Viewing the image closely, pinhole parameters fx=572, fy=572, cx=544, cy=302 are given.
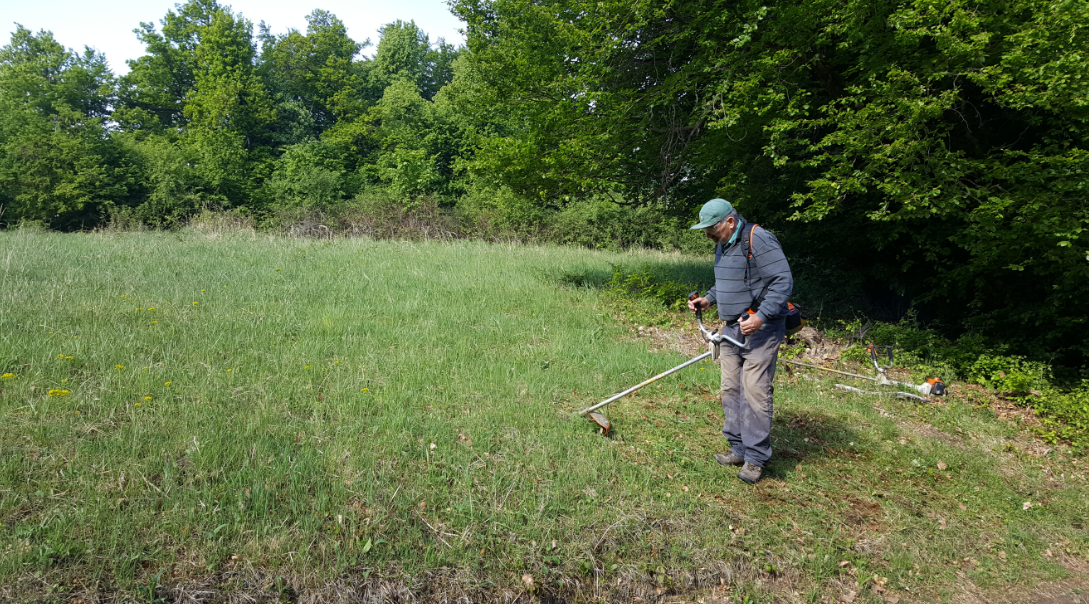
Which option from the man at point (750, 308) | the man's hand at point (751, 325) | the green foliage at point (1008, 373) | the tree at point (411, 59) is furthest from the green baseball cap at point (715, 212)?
the tree at point (411, 59)

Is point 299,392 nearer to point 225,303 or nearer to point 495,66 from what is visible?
point 225,303

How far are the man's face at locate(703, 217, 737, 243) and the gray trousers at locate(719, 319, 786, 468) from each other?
0.78m

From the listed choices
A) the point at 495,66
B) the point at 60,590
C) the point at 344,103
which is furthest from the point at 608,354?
the point at 344,103

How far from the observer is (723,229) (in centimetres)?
466

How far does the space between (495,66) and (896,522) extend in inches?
539

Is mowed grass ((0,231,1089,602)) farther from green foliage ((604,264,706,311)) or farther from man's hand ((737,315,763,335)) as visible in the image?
green foliage ((604,264,706,311))

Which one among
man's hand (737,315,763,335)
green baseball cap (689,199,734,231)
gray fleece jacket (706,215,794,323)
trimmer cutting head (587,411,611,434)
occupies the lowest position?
trimmer cutting head (587,411,611,434)

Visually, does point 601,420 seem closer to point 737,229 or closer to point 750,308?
point 750,308

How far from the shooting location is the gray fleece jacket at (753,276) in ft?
14.6

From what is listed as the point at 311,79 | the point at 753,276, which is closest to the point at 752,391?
the point at 753,276

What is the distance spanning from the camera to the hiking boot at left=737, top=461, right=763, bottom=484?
187 inches

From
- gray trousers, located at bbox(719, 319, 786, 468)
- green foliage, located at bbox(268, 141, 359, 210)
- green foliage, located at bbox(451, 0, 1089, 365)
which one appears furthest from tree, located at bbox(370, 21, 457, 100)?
gray trousers, located at bbox(719, 319, 786, 468)

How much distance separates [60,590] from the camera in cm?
298

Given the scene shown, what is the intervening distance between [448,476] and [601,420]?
5.16 ft
